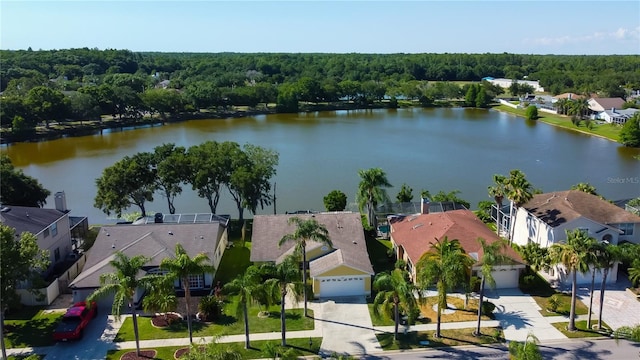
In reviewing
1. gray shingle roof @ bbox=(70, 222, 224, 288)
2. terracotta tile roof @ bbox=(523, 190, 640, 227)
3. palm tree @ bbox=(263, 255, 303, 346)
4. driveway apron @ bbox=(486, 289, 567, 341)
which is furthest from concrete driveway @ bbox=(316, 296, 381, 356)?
terracotta tile roof @ bbox=(523, 190, 640, 227)

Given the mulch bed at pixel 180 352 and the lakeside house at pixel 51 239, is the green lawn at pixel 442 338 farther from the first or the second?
the lakeside house at pixel 51 239

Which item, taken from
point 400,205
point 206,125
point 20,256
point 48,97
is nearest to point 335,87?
point 206,125

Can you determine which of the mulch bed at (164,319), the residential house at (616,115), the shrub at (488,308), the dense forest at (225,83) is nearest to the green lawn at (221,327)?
the mulch bed at (164,319)

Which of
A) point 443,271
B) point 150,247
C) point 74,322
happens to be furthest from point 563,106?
point 74,322

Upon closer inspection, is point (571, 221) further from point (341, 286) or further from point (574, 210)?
point (341, 286)

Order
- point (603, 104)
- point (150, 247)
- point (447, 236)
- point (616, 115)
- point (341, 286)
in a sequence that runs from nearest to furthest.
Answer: point (341, 286), point (150, 247), point (447, 236), point (616, 115), point (603, 104)

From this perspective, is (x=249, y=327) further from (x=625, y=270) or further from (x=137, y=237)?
(x=625, y=270)
